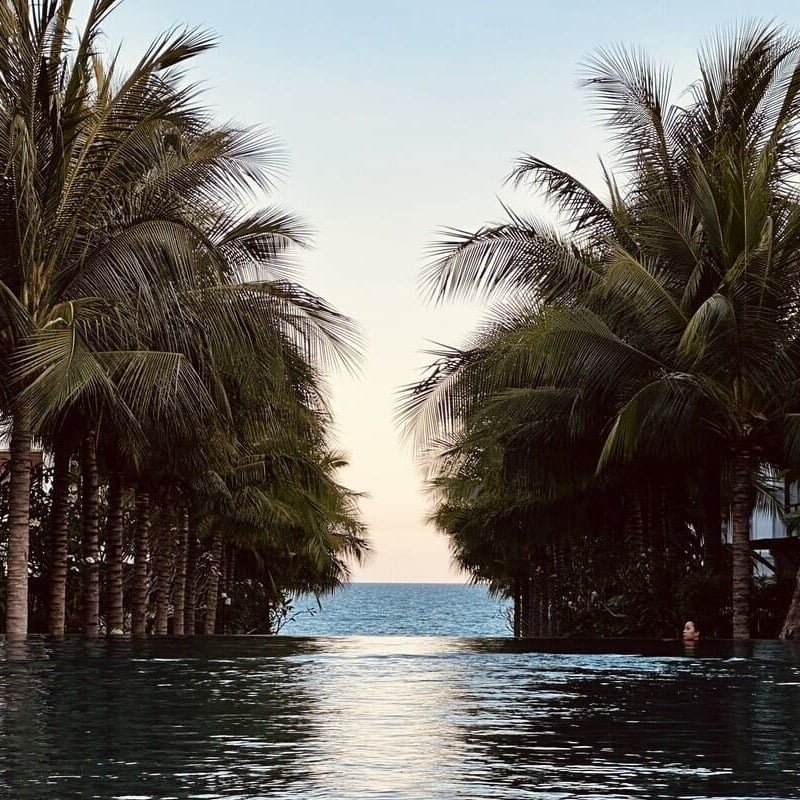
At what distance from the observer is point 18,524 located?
16734 millimetres

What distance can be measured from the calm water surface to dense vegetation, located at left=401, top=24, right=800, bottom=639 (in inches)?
279

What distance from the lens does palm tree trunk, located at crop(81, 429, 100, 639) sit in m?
20.7

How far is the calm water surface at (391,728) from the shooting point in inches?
195

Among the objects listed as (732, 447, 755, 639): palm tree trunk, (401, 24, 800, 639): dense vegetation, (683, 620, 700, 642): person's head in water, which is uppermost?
(401, 24, 800, 639): dense vegetation

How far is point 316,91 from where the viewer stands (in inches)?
856

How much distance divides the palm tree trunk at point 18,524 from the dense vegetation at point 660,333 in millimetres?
6682

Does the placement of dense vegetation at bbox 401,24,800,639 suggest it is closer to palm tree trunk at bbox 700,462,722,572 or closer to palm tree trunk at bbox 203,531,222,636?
palm tree trunk at bbox 700,462,722,572

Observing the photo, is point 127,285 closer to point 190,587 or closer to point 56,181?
point 56,181

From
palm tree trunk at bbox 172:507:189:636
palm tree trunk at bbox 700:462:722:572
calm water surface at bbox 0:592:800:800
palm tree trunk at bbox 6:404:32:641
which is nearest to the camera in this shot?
calm water surface at bbox 0:592:800:800

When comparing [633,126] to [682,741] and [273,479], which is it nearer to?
[273,479]

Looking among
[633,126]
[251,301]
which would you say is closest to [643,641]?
[251,301]

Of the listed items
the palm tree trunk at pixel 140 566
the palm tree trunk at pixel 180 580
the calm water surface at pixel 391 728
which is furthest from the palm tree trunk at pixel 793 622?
the palm tree trunk at pixel 180 580

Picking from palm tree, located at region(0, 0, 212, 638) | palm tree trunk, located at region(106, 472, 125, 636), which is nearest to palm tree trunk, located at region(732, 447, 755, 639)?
palm tree, located at region(0, 0, 212, 638)

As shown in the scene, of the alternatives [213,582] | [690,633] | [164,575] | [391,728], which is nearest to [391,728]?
[391,728]
